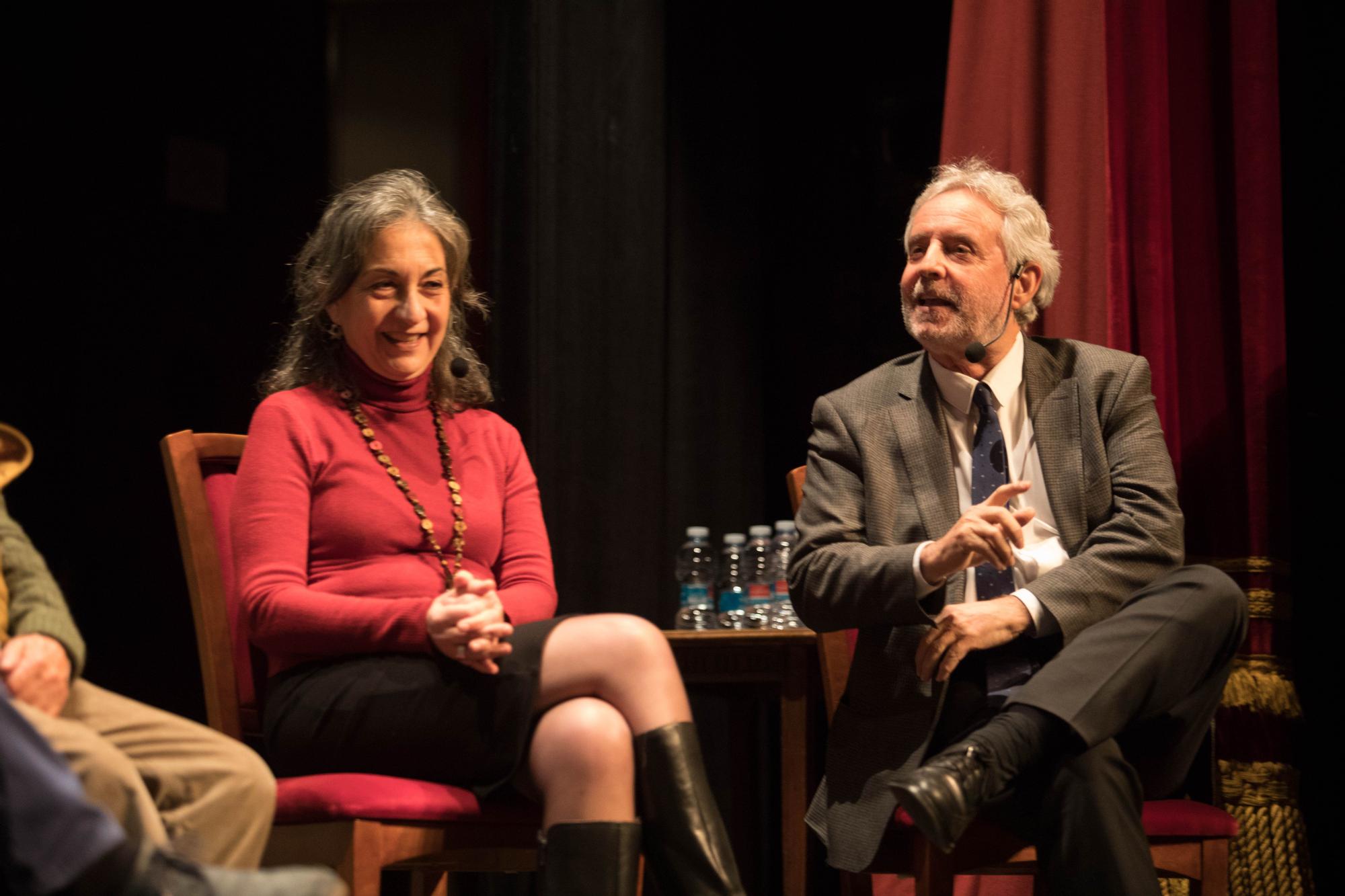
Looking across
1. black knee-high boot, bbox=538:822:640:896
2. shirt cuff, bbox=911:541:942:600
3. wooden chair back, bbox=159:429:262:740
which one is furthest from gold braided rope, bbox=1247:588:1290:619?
wooden chair back, bbox=159:429:262:740

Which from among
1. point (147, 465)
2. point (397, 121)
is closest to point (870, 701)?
point (147, 465)

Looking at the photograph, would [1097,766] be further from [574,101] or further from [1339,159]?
[574,101]

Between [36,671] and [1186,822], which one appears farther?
[1186,822]

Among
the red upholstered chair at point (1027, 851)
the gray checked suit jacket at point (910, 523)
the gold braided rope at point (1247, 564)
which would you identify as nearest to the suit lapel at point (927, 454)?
the gray checked suit jacket at point (910, 523)

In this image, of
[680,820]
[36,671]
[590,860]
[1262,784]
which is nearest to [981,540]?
[680,820]

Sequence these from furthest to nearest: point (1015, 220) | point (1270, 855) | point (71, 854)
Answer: point (1270, 855) → point (1015, 220) → point (71, 854)

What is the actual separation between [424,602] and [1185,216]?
175 cm

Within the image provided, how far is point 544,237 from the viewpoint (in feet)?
10.9

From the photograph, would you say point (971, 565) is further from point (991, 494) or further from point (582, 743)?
point (582, 743)

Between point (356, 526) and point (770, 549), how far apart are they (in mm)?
1532

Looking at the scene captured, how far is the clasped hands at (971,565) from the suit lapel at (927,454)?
0.13 m


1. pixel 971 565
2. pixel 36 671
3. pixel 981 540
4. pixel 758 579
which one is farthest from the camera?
pixel 758 579

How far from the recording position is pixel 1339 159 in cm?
→ 279

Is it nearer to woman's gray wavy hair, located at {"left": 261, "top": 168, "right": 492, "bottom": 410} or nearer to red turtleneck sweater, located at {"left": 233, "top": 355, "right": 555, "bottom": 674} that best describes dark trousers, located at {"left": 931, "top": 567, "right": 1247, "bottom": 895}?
red turtleneck sweater, located at {"left": 233, "top": 355, "right": 555, "bottom": 674}
